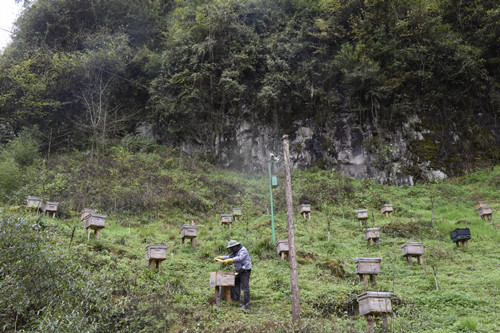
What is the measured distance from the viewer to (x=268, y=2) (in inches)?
1084

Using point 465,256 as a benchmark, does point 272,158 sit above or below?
above

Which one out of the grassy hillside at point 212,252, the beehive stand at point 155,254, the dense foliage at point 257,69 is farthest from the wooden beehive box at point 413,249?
the dense foliage at point 257,69

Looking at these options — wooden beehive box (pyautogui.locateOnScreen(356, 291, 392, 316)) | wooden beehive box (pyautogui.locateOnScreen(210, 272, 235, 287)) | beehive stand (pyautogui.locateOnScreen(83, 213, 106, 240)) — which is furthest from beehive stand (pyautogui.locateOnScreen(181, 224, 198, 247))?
wooden beehive box (pyautogui.locateOnScreen(356, 291, 392, 316))

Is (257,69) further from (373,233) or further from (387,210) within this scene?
(373,233)

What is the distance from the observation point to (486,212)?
15625mm

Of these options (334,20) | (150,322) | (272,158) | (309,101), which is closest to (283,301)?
(150,322)

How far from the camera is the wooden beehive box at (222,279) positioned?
28.0ft

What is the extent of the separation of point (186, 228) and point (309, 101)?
50.2 feet

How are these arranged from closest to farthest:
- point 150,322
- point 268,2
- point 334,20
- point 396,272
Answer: point 150,322, point 396,272, point 334,20, point 268,2

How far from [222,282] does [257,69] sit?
1959cm

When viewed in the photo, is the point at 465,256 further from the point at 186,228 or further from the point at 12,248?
the point at 12,248

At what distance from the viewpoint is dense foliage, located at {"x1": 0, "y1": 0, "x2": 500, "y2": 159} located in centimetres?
2388

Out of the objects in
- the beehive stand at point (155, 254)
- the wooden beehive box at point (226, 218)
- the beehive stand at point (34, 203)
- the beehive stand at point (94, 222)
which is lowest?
the beehive stand at point (155, 254)

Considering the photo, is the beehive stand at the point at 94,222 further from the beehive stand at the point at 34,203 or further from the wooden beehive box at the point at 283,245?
the wooden beehive box at the point at 283,245
